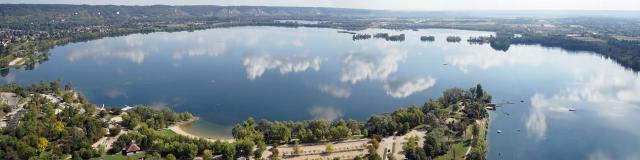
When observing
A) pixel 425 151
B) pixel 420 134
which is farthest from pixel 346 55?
pixel 425 151

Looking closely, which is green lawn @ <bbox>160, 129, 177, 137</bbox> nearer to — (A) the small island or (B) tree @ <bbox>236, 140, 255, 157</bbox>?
(A) the small island

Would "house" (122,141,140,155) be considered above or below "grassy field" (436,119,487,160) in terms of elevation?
above

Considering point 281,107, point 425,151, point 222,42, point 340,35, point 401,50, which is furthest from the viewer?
point 340,35

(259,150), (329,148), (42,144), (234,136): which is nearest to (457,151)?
(329,148)

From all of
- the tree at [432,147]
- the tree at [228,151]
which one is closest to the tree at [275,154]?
the tree at [228,151]

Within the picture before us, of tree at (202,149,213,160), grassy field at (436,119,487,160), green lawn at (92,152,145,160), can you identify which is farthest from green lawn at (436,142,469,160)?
green lawn at (92,152,145,160)

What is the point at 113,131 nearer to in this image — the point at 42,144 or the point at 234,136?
the point at 42,144

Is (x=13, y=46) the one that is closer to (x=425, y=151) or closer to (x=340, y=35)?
(x=340, y=35)
